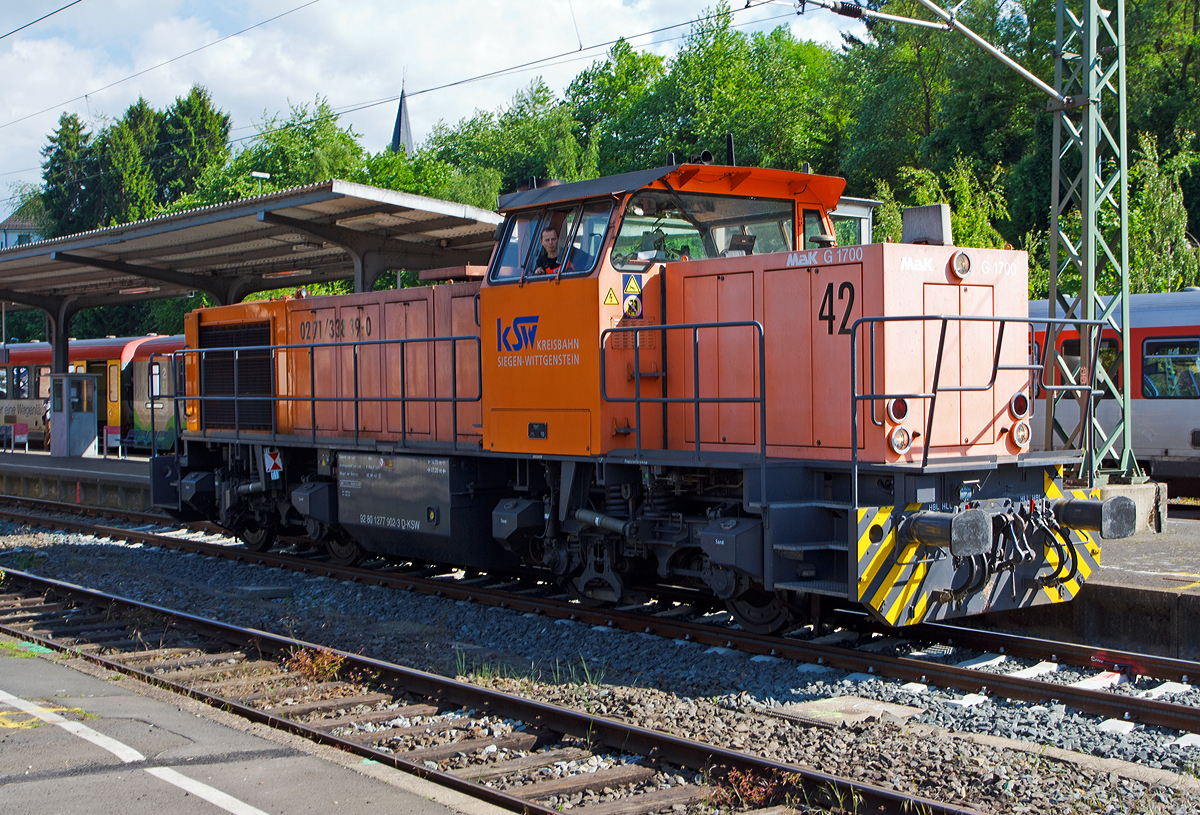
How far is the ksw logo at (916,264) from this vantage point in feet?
22.7

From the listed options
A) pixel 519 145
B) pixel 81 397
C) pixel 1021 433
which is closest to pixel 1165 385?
pixel 1021 433

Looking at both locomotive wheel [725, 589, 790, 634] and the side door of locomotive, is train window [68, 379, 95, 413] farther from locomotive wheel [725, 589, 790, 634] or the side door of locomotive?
locomotive wheel [725, 589, 790, 634]

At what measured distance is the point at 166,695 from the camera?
258 inches

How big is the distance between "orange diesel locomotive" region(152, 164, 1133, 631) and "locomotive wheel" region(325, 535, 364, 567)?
1.28 metres

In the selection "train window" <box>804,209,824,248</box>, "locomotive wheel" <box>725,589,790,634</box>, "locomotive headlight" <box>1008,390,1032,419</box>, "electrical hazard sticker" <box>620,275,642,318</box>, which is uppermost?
"train window" <box>804,209,824,248</box>

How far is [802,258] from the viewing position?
731 cm

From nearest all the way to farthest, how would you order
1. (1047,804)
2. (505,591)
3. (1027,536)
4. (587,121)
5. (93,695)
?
(1047,804) < (93,695) < (1027,536) < (505,591) < (587,121)

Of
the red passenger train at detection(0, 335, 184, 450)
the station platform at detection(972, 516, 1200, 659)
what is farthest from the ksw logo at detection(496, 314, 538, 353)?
the red passenger train at detection(0, 335, 184, 450)

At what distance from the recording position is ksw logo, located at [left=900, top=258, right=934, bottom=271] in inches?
273

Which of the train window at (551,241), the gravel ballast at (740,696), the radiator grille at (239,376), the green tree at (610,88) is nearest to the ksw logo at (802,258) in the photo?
the train window at (551,241)

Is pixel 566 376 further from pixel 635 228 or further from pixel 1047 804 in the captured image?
pixel 1047 804

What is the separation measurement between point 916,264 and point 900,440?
1232 mm

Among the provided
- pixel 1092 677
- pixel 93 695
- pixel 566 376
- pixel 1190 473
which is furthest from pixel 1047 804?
pixel 1190 473

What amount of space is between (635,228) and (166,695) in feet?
15.4
